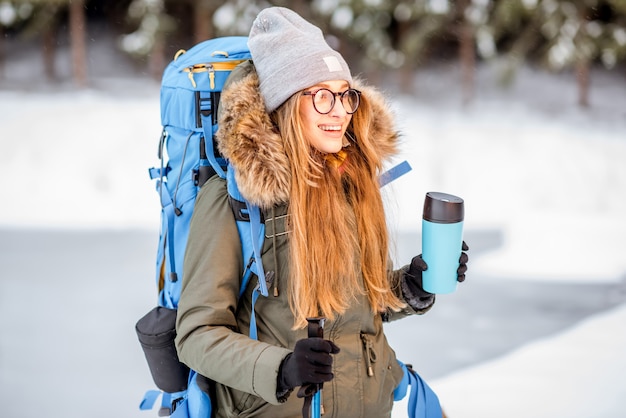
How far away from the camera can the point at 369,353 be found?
67.5 inches

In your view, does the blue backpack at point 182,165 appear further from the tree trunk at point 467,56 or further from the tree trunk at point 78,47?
the tree trunk at point 78,47

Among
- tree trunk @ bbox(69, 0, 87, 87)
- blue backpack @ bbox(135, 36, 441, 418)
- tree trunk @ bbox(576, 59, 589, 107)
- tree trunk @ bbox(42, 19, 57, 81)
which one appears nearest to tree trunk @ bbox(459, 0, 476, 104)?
tree trunk @ bbox(576, 59, 589, 107)

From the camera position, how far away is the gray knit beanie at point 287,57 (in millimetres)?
1689

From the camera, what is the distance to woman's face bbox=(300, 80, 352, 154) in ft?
5.59

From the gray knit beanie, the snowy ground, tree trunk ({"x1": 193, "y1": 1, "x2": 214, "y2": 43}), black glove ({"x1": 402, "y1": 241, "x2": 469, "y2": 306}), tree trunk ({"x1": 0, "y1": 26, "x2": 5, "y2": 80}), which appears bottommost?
the snowy ground

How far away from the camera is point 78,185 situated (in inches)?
365

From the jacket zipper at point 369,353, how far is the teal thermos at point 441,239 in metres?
0.23

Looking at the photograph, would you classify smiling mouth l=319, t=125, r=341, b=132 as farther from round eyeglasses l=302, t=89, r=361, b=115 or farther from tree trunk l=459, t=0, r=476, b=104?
tree trunk l=459, t=0, r=476, b=104

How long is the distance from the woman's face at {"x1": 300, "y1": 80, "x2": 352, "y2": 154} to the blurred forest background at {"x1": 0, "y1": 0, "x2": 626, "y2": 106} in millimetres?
12349

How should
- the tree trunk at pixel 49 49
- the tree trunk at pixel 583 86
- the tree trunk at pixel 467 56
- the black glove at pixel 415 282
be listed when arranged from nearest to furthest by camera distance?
the black glove at pixel 415 282, the tree trunk at pixel 583 86, the tree trunk at pixel 467 56, the tree trunk at pixel 49 49

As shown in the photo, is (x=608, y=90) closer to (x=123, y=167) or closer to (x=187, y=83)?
(x=123, y=167)

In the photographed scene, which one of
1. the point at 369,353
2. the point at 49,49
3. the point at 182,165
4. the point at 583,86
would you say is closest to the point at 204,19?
the point at 49,49

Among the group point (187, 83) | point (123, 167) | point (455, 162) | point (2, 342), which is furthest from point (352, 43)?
point (187, 83)

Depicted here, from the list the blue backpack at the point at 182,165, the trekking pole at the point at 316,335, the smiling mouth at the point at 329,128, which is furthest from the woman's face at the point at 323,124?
the trekking pole at the point at 316,335
